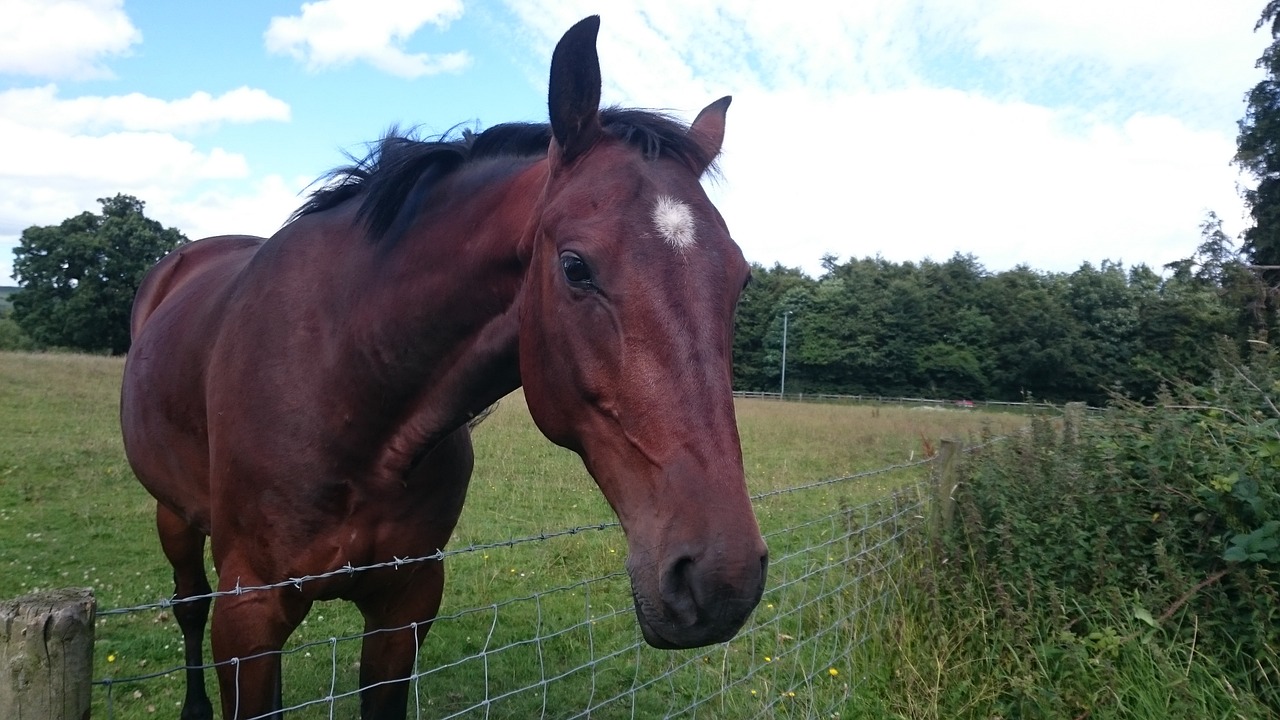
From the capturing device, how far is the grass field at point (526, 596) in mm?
3883

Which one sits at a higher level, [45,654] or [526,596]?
[45,654]

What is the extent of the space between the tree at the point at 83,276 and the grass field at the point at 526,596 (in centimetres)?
3235

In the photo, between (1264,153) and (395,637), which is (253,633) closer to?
(395,637)

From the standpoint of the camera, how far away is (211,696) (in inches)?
162

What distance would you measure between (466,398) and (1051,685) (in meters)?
2.97

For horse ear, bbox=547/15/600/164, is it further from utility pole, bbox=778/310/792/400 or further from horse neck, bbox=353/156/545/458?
utility pole, bbox=778/310/792/400

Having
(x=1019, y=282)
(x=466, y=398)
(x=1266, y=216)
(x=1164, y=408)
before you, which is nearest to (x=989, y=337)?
(x=1019, y=282)

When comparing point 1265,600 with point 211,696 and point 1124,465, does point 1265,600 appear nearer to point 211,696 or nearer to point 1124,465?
point 1124,465

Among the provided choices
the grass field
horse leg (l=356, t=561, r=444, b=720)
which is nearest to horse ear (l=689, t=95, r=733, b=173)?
the grass field

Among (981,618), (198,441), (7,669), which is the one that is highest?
(198,441)

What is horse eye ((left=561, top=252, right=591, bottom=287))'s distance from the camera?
173 centimetres

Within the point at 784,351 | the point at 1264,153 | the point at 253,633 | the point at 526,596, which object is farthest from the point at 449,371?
the point at 784,351

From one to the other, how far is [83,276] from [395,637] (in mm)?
47265

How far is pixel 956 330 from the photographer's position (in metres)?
49.5
